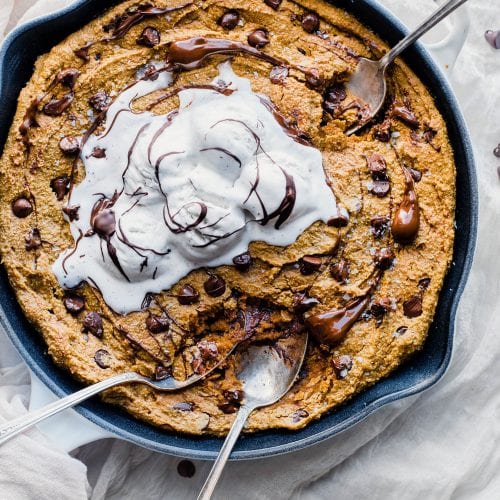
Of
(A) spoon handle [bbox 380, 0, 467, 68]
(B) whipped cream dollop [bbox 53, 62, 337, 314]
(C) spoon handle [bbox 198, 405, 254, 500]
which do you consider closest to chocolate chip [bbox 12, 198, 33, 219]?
(B) whipped cream dollop [bbox 53, 62, 337, 314]

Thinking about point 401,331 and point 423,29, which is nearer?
point 423,29

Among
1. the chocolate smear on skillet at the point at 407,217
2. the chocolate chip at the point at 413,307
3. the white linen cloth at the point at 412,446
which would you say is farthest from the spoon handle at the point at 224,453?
the chocolate smear on skillet at the point at 407,217

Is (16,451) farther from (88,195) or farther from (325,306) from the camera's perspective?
(325,306)

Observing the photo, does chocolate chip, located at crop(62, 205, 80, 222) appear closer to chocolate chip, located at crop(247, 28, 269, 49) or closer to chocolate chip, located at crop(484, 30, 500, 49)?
chocolate chip, located at crop(247, 28, 269, 49)

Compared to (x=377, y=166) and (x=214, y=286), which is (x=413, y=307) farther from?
(x=214, y=286)

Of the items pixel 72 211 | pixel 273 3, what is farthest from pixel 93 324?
pixel 273 3

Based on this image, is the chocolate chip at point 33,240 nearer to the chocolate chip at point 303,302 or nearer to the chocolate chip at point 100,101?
the chocolate chip at point 100,101
